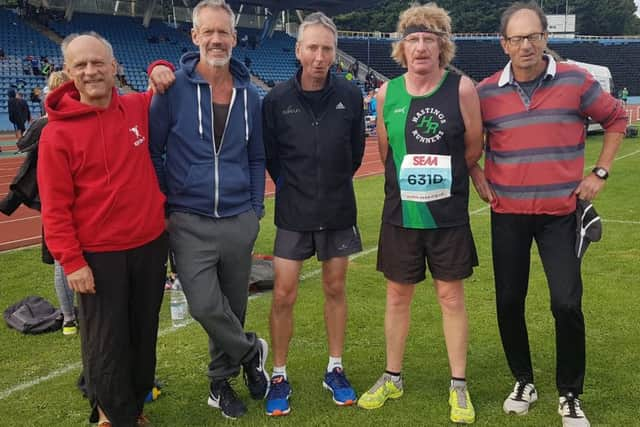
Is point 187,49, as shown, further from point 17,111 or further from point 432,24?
point 432,24

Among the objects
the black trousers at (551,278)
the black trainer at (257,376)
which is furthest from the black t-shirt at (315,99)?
the black trainer at (257,376)

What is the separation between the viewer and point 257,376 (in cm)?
338

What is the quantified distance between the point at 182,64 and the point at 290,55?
Answer: 3498cm

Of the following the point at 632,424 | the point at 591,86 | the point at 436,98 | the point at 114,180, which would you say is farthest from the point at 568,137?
the point at 114,180

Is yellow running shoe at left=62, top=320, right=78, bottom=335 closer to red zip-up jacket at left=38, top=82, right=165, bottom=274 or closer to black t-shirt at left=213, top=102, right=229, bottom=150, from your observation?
red zip-up jacket at left=38, top=82, right=165, bottom=274

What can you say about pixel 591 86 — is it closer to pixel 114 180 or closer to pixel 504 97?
pixel 504 97

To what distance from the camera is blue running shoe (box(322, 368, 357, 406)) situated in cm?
333

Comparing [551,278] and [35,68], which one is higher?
[35,68]

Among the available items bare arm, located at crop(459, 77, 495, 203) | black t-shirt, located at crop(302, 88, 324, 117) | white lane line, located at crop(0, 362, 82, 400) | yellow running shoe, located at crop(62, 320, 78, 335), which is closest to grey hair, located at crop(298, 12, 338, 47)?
black t-shirt, located at crop(302, 88, 324, 117)

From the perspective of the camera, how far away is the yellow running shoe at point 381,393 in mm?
3268

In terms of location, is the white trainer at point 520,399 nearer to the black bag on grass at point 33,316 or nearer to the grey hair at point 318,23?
the grey hair at point 318,23

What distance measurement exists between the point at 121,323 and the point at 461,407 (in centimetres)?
178

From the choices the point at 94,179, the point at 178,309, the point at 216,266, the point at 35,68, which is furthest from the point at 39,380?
the point at 35,68

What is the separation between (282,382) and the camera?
335 centimetres
